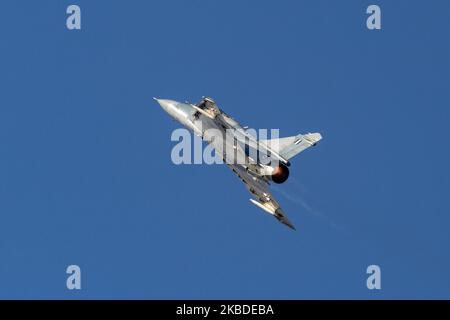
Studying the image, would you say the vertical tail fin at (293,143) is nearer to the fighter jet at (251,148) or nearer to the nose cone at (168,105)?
the fighter jet at (251,148)

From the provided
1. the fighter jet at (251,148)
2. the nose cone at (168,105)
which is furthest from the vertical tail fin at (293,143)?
the nose cone at (168,105)

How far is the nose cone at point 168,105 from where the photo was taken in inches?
2205

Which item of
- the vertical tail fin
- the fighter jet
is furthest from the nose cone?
the vertical tail fin

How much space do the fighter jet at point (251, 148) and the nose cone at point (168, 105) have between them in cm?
150

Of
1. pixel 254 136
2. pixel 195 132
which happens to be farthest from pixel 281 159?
pixel 195 132

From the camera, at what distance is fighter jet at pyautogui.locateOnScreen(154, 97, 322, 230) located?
51.1 m

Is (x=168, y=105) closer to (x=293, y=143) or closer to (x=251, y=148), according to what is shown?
(x=251, y=148)

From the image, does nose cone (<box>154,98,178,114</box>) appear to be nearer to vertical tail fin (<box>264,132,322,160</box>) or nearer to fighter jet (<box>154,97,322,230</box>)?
fighter jet (<box>154,97,322,230</box>)

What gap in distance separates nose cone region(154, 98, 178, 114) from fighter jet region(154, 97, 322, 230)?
1504 mm

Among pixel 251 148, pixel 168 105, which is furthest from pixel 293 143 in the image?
pixel 168 105

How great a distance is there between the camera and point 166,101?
185ft
